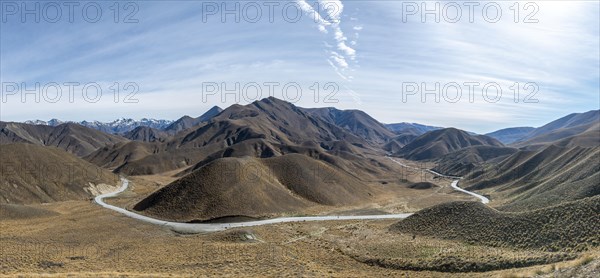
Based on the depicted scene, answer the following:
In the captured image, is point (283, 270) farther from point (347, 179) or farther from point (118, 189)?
point (118, 189)

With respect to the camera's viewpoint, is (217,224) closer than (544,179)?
Yes

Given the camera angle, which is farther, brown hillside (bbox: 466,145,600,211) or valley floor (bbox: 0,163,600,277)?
brown hillside (bbox: 466,145,600,211)

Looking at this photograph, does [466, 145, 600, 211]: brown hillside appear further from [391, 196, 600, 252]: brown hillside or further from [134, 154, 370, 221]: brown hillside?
[134, 154, 370, 221]: brown hillside

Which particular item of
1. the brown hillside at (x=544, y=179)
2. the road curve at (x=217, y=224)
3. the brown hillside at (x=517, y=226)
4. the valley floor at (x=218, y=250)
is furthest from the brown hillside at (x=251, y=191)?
the brown hillside at (x=544, y=179)

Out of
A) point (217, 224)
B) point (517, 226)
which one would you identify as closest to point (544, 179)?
point (517, 226)

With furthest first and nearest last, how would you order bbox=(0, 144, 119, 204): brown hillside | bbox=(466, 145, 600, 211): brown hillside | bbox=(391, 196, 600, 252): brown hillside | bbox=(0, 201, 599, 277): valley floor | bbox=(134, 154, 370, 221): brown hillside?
bbox=(0, 144, 119, 204): brown hillside, bbox=(134, 154, 370, 221): brown hillside, bbox=(466, 145, 600, 211): brown hillside, bbox=(0, 201, 599, 277): valley floor, bbox=(391, 196, 600, 252): brown hillside

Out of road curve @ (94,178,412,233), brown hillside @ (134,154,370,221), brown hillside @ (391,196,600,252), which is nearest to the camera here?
brown hillside @ (391,196,600,252)

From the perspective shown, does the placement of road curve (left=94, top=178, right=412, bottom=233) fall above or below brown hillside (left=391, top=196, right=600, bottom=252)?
below

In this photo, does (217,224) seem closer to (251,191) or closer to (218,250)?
(251,191)

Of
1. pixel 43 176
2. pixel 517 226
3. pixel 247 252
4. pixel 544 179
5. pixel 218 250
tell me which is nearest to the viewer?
pixel 517 226

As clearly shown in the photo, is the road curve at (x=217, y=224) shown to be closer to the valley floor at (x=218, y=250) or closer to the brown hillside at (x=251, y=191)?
the brown hillside at (x=251, y=191)

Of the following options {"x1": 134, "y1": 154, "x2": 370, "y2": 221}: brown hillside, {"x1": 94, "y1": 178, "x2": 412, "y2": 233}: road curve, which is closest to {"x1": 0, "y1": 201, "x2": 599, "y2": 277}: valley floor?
{"x1": 94, "y1": 178, "x2": 412, "y2": 233}: road curve
